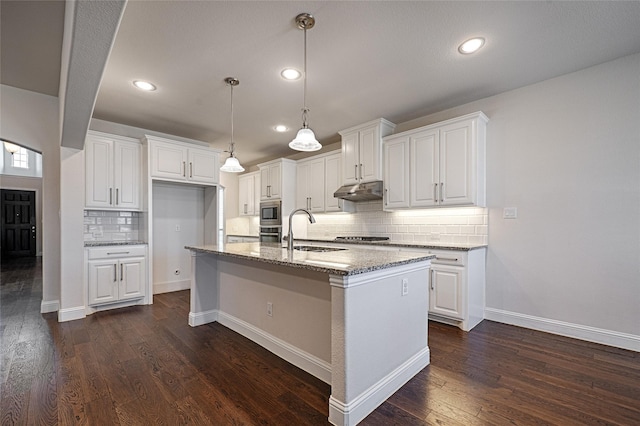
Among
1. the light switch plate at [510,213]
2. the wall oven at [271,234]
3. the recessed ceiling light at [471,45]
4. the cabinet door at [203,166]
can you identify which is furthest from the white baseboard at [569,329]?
the cabinet door at [203,166]

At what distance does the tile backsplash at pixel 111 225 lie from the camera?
13.4ft

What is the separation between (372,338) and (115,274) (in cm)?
356

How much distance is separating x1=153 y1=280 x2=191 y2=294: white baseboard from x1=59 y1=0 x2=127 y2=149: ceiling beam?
2842 millimetres

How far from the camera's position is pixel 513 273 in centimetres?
327

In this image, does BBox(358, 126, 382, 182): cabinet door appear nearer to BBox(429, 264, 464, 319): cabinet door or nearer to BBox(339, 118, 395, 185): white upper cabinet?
BBox(339, 118, 395, 185): white upper cabinet

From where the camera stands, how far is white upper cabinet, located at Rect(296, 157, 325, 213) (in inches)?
200

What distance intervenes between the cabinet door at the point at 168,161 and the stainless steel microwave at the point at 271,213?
5.61 ft

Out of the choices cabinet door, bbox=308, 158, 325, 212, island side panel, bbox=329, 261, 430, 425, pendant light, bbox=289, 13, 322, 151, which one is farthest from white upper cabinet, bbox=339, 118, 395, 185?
island side panel, bbox=329, 261, 430, 425

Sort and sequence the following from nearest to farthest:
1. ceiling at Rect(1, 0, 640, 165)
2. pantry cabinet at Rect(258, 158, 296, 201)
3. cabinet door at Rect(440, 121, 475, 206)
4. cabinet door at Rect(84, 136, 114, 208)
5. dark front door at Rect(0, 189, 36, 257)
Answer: ceiling at Rect(1, 0, 640, 165) → cabinet door at Rect(440, 121, 475, 206) → cabinet door at Rect(84, 136, 114, 208) → pantry cabinet at Rect(258, 158, 296, 201) → dark front door at Rect(0, 189, 36, 257)

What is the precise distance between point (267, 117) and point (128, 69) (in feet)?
5.62

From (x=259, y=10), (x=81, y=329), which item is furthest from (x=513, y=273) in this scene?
(x=81, y=329)

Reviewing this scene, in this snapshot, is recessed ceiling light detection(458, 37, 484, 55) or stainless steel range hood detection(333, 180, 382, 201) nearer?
recessed ceiling light detection(458, 37, 484, 55)

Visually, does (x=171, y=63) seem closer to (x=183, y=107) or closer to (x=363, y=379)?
(x=183, y=107)

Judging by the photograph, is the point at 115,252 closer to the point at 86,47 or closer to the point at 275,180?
the point at 275,180
